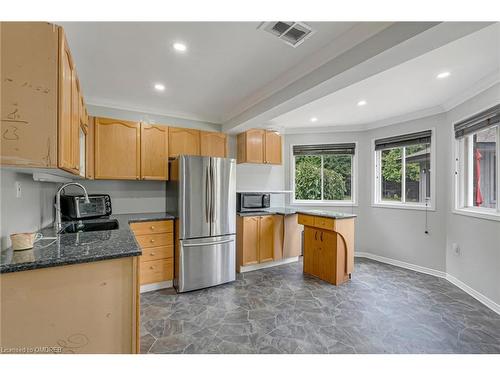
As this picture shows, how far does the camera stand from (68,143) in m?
1.38

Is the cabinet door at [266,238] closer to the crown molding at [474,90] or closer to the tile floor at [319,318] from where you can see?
the tile floor at [319,318]

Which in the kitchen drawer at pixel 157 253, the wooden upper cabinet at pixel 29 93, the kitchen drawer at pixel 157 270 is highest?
the wooden upper cabinet at pixel 29 93

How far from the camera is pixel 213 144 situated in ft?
12.5

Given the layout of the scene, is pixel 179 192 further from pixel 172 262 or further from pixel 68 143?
pixel 68 143

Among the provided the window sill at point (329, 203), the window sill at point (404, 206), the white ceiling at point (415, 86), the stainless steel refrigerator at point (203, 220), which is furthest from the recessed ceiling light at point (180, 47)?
the window sill at point (404, 206)

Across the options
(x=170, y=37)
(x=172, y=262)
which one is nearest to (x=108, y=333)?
(x=172, y=262)

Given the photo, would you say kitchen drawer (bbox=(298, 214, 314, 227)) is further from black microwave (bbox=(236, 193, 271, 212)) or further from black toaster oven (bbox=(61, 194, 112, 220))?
black toaster oven (bbox=(61, 194, 112, 220))

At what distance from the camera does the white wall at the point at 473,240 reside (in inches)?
99.9

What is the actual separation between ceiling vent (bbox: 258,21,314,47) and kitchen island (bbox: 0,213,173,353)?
176cm

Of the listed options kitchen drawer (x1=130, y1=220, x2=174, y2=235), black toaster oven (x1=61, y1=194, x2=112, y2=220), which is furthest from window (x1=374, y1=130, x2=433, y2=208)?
black toaster oven (x1=61, y1=194, x2=112, y2=220)

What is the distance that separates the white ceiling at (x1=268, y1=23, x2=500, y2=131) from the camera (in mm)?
2002

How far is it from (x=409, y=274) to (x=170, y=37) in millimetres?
4229

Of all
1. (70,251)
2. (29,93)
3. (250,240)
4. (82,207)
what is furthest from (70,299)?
(250,240)

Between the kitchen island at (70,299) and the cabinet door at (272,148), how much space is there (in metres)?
3.03
